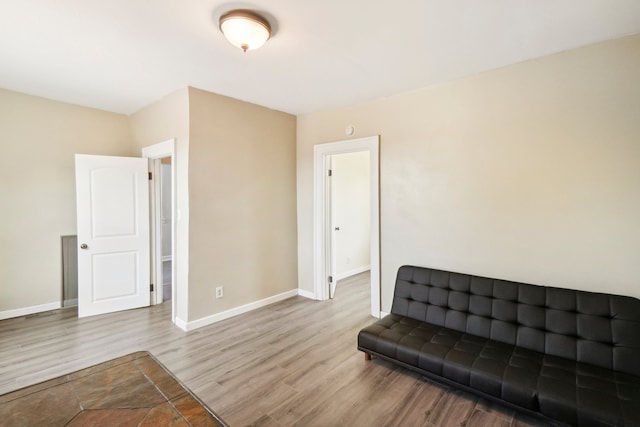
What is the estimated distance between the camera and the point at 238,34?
6.53ft

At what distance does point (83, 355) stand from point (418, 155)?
371cm

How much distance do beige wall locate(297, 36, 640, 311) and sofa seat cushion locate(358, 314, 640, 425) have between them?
71 cm

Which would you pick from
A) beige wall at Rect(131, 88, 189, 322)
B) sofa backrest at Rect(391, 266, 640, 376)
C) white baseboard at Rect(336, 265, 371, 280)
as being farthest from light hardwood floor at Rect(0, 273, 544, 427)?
white baseboard at Rect(336, 265, 371, 280)

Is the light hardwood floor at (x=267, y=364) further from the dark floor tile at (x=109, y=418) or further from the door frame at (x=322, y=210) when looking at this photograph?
the dark floor tile at (x=109, y=418)

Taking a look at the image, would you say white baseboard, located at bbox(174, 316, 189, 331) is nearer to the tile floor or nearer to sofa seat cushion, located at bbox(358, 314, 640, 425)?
sofa seat cushion, located at bbox(358, 314, 640, 425)

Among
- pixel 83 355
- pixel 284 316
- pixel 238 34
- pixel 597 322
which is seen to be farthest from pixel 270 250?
pixel 597 322

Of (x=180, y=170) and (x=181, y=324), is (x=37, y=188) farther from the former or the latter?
(x=181, y=324)

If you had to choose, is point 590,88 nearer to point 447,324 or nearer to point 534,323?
point 534,323

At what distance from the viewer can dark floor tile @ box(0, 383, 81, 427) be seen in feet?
3.16

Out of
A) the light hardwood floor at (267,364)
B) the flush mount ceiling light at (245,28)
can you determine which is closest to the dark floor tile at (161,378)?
the light hardwood floor at (267,364)

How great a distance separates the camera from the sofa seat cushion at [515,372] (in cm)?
167

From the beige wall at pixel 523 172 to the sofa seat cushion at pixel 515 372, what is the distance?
71cm

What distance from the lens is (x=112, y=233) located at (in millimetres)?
3732

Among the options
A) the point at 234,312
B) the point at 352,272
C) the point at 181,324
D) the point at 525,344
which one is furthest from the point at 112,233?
the point at 525,344
